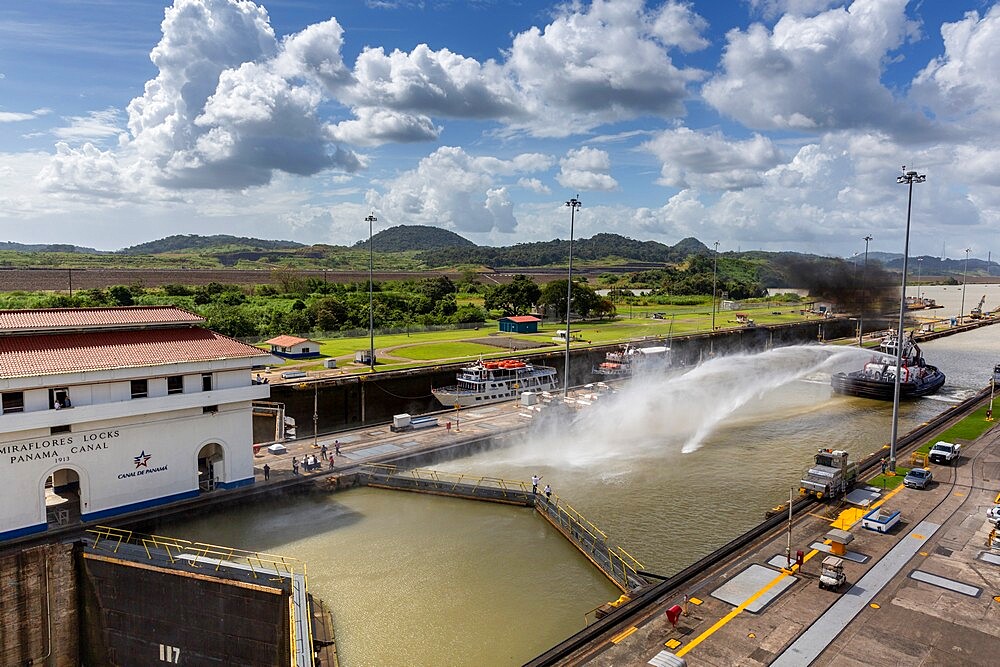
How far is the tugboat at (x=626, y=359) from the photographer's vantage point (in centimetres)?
8694

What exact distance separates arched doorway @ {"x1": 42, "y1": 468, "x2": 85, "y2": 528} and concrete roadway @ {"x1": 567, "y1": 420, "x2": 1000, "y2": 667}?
27.5m

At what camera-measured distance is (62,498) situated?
119ft

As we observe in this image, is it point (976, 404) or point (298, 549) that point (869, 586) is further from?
point (976, 404)

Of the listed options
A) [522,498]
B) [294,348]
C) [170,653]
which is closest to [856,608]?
[522,498]

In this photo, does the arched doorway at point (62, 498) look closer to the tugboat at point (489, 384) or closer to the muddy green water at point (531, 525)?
the muddy green water at point (531, 525)

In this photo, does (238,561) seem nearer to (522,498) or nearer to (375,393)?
(522,498)

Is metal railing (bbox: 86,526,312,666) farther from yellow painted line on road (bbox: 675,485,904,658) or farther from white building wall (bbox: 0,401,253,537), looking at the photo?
yellow painted line on road (bbox: 675,485,904,658)

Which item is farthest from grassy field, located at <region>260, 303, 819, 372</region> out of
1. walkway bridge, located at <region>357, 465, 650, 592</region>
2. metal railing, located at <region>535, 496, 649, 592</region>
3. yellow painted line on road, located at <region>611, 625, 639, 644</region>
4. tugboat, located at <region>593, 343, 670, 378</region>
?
yellow painted line on road, located at <region>611, 625, 639, 644</region>

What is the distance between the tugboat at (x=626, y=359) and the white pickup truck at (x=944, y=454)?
43.9m

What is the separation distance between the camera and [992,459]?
46.2 metres

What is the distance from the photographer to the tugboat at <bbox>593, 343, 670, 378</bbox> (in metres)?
86.9

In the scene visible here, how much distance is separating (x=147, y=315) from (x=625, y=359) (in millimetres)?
63688

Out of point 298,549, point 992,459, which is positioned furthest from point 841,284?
point 298,549

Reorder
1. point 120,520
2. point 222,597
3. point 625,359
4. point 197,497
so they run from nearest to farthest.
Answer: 1. point 222,597
2. point 120,520
3. point 197,497
4. point 625,359
